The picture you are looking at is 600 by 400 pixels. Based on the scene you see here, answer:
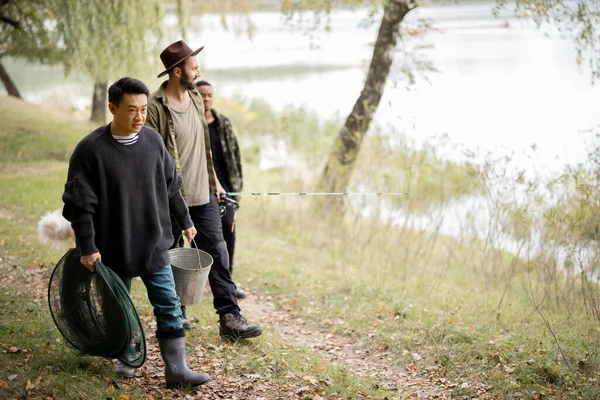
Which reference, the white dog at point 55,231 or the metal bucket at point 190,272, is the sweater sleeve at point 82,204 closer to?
the metal bucket at point 190,272

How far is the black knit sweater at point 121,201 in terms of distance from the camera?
11.7ft

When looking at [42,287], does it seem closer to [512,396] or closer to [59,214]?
[59,214]

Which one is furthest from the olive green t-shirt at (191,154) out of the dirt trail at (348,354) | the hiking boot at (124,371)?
the dirt trail at (348,354)

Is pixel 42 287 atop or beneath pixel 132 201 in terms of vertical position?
beneath

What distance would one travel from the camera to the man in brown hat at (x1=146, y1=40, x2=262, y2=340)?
4.56m

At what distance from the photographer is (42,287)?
575 cm

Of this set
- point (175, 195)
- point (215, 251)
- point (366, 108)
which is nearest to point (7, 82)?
point (366, 108)

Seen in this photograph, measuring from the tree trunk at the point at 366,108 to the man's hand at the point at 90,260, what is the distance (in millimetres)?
6371

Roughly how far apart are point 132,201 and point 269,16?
128 feet

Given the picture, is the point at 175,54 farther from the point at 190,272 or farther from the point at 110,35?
the point at 110,35

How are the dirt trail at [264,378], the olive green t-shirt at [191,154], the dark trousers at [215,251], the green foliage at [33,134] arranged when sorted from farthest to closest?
the green foliage at [33,134], the dark trousers at [215,251], the olive green t-shirt at [191,154], the dirt trail at [264,378]

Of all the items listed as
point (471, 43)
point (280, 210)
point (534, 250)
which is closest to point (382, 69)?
point (280, 210)

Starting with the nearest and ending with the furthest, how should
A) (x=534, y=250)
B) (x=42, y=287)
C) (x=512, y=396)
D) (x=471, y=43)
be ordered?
(x=512, y=396), (x=42, y=287), (x=534, y=250), (x=471, y=43)

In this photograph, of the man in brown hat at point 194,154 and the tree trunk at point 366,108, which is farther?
the tree trunk at point 366,108
